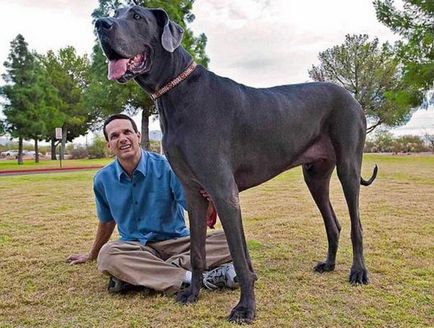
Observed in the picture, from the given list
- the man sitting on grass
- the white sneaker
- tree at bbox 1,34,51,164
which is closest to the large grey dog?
the white sneaker

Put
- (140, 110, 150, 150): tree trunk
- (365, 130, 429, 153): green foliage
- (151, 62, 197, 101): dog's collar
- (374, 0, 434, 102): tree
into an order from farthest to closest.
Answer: (365, 130, 429, 153): green foliage
(140, 110, 150, 150): tree trunk
(374, 0, 434, 102): tree
(151, 62, 197, 101): dog's collar

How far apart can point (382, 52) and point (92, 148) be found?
26477 millimetres

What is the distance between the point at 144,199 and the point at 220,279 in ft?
2.81

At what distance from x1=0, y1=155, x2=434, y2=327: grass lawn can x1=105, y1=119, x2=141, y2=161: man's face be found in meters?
0.99

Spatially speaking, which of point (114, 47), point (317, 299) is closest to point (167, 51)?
point (114, 47)

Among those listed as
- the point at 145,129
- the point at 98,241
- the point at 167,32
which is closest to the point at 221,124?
the point at 167,32

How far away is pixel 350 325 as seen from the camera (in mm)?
2414

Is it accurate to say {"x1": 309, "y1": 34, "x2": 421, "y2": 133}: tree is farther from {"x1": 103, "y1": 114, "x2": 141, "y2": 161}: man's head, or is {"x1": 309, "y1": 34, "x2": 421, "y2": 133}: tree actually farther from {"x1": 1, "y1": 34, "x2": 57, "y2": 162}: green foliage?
{"x1": 103, "y1": 114, "x2": 141, "y2": 161}: man's head

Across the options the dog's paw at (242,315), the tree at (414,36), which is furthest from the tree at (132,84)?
the dog's paw at (242,315)

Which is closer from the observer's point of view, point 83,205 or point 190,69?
point 190,69

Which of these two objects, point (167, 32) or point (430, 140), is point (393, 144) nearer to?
point (430, 140)

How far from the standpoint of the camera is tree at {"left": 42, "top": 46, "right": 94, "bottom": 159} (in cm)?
4022

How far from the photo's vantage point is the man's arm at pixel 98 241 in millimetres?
3615

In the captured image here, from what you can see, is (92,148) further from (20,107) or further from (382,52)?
(382,52)
